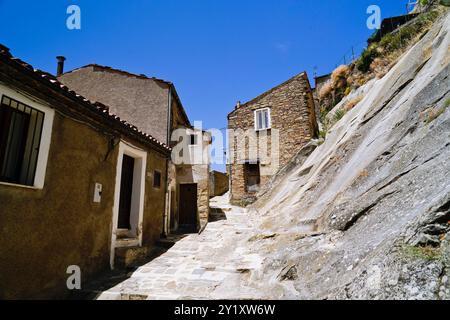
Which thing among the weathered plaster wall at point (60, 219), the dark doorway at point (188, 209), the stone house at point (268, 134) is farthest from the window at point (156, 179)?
the stone house at point (268, 134)

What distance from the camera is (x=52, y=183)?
4.57 metres

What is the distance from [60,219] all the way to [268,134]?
13.1m

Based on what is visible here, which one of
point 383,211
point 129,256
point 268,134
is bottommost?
point 129,256

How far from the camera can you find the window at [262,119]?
16280 millimetres

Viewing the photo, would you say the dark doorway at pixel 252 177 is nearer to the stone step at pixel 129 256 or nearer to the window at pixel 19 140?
the stone step at pixel 129 256

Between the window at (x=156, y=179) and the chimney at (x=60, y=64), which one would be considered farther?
the chimney at (x=60, y=64)

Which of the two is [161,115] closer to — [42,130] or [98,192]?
[98,192]

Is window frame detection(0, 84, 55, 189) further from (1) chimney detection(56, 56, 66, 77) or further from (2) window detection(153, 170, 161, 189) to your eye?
(1) chimney detection(56, 56, 66, 77)

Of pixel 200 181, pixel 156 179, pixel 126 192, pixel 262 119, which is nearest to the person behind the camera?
pixel 126 192

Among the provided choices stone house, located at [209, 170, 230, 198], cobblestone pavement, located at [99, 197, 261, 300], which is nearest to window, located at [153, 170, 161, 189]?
cobblestone pavement, located at [99, 197, 261, 300]

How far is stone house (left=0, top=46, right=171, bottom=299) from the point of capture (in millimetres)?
3896

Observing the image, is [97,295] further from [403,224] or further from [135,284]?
[403,224]

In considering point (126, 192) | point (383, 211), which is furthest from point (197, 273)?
point (383, 211)

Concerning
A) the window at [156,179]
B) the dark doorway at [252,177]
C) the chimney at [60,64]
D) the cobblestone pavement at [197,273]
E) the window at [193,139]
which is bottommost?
the cobblestone pavement at [197,273]
